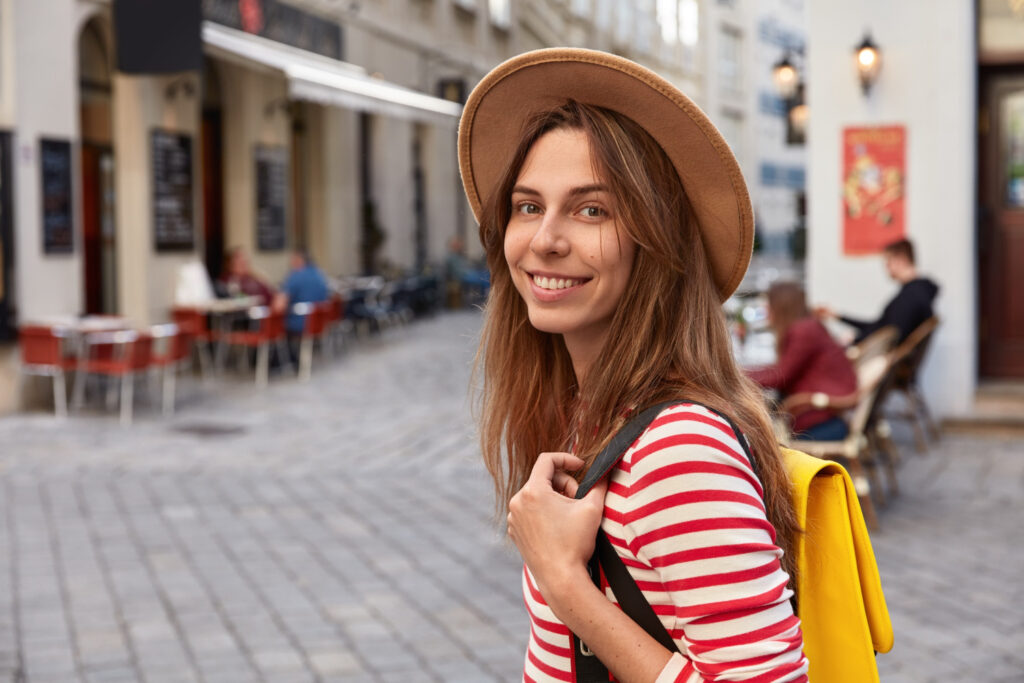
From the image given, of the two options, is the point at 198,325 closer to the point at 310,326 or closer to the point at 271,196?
the point at 310,326

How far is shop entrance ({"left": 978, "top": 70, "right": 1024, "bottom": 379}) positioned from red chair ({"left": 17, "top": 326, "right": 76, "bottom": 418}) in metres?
7.86

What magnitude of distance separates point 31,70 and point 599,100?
37.0ft

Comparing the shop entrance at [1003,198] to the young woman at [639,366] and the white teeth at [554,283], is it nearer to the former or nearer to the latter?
the young woman at [639,366]

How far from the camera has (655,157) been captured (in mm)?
1560

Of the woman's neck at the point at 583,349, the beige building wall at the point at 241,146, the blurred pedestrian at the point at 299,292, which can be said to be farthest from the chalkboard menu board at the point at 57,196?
the woman's neck at the point at 583,349

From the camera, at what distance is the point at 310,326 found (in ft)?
47.9

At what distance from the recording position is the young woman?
4.35ft

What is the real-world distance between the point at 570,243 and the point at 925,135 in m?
9.68

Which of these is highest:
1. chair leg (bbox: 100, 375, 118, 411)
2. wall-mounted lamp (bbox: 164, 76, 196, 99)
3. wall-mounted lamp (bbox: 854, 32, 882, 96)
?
wall-mounted lamp (bbox: 164, 76, 196, 99)

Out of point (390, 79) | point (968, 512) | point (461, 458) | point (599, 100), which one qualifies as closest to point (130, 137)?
point (461, 458)

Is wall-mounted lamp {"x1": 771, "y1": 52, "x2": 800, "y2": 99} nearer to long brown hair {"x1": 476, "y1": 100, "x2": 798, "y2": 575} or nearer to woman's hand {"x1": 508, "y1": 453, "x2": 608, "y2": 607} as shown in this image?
long brown hair {"x1": 476, "y1": 100, "x2": 798, "y2": 575}

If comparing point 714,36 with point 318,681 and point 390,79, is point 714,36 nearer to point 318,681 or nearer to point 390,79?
point 390,79

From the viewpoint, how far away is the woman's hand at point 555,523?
1.42 m

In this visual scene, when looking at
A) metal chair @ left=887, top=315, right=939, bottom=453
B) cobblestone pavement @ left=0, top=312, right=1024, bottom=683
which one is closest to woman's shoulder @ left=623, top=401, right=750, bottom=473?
cobblestone pavement @ left=0, top=312, right=1024, bottom=683
